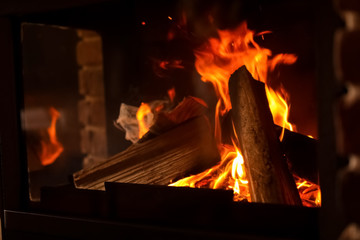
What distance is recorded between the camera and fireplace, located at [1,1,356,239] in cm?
93

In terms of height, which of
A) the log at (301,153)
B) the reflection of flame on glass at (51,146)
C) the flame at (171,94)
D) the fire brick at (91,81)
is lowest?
the log at (301,153)

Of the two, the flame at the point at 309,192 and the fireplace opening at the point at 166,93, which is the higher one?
the fireplace opening at the point at 166,93

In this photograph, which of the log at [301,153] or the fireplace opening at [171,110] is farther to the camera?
the log at [301,153]

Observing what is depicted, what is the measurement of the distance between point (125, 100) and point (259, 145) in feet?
2.22

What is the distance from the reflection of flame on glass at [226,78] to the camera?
1219 mm

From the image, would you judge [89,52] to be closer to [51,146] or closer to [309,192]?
[51,146]

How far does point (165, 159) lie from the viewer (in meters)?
1.21

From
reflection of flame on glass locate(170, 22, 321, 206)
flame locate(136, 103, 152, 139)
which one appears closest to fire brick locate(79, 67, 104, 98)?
flame locate(136, 103, 152, 139)

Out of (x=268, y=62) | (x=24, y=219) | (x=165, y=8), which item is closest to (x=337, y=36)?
(x=268, y=62)

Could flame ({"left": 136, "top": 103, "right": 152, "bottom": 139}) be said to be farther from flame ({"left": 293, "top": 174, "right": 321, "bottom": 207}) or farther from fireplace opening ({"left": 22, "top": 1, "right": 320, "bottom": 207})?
flame ({"left": 293, "top": 174, "right": 321, "bottom": 207})

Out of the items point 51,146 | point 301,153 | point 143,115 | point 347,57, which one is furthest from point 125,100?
point 347,57

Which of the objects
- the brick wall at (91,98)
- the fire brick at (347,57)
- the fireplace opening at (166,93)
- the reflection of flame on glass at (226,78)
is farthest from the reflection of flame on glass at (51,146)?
the fire brick at (347,57)

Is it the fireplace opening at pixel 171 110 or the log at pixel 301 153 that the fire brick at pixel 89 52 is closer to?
the fireplace opening at pixel 171 110

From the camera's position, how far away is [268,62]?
50.4 inches
